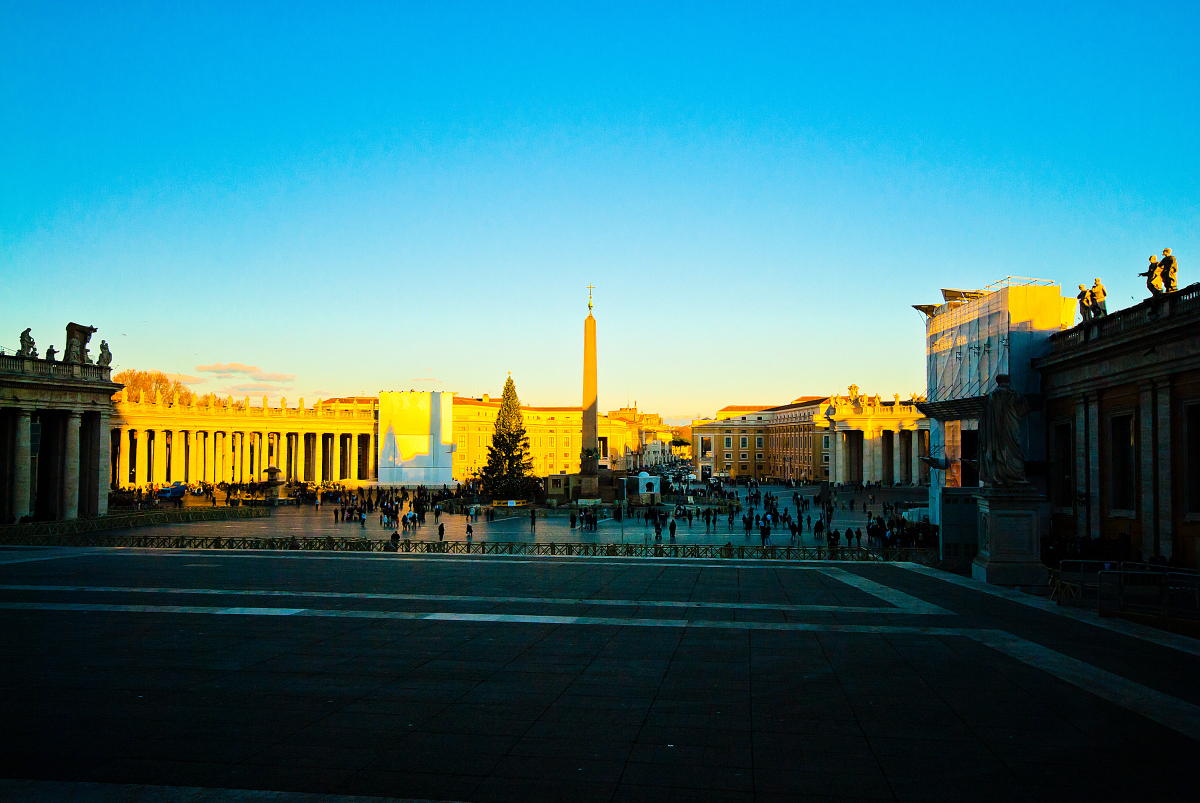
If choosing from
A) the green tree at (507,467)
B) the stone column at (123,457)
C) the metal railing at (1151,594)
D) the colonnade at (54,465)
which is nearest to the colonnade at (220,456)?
the stone column at (123,457)

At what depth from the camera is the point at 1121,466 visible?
24.5 metres

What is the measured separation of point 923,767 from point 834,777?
0.85 meters

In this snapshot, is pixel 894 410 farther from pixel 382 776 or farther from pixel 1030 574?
pixel 382 776

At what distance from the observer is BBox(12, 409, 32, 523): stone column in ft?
126

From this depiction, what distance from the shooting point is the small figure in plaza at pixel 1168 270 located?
2206 centimetres

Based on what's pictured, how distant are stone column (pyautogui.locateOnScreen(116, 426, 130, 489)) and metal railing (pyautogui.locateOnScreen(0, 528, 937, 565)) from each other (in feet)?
166

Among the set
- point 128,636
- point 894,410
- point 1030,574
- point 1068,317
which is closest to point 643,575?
point 1030,574

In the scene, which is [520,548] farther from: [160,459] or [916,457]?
[160,459]

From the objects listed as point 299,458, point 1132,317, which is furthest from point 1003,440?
point 299,458

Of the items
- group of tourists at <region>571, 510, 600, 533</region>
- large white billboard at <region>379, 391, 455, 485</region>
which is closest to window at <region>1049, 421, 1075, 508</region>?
group of tourists at <region>571, 510, 600, 533</region>

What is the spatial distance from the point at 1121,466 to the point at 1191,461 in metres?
3.94

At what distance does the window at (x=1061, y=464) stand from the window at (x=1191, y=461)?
24.1 ft

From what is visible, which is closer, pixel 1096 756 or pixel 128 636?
pixel 1096 756

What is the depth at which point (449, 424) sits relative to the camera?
305ft
